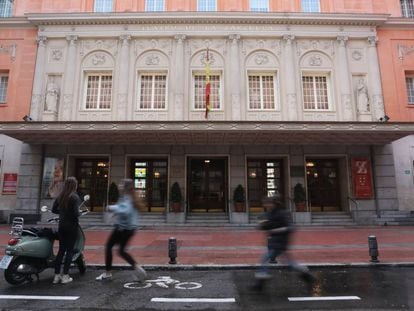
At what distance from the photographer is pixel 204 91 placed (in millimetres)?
18781

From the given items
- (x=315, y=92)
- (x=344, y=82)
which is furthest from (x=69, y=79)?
(x=344, y=82)

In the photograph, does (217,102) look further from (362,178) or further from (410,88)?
(410,88)

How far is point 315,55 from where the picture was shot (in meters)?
19.0

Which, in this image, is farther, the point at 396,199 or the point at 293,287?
the point at 396,199

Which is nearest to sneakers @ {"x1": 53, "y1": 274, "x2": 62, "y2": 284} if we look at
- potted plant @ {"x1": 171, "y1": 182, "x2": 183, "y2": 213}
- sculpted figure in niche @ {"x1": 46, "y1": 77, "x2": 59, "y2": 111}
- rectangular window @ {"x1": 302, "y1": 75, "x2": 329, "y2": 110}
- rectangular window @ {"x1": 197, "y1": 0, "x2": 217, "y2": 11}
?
potted plant @ {"x1": 171, "y1": 182, "x2": 183, "y2": 213}

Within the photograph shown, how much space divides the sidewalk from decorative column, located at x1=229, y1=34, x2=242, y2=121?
6825 millimetres

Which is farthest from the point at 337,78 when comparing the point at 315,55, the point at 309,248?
the point at 309,248

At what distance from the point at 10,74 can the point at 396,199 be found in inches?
918

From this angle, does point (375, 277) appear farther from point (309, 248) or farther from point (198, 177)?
point (198, 177)

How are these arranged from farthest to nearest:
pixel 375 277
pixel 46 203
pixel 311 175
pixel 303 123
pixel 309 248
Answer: pixel 311 175, pixel 46 203, pixel 303 123, pixel 309 248, pixel 375 277

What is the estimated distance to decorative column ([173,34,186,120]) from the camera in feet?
59.2

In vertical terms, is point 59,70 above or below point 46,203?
above

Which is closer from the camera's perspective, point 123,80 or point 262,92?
point 123,80

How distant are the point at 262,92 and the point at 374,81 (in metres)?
6.51
